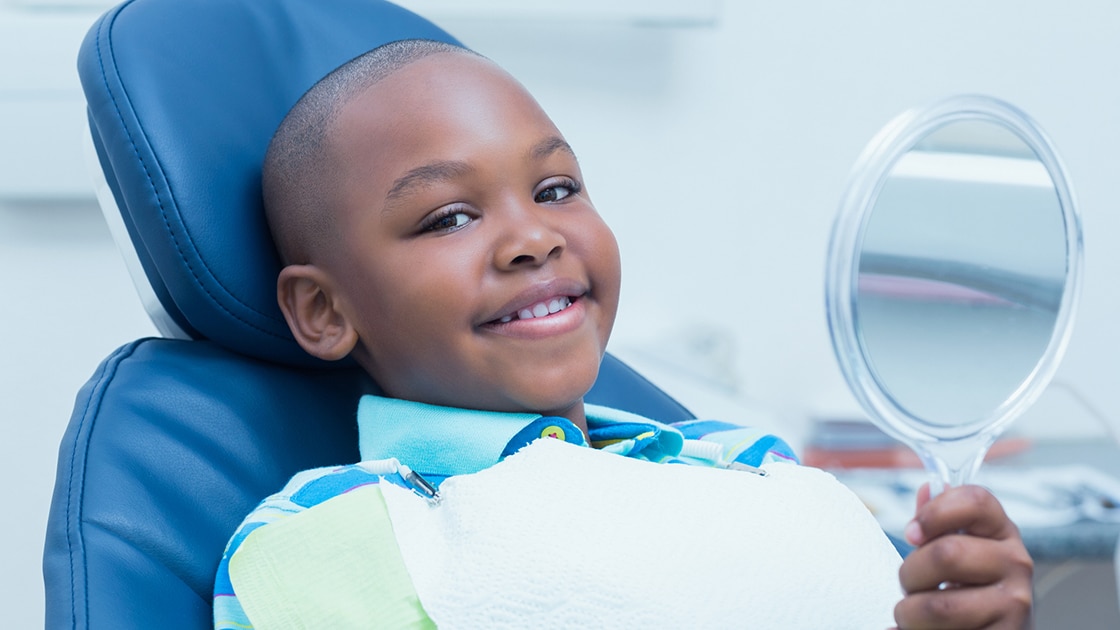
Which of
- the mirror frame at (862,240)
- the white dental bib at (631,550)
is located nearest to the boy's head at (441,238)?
the white dental bib at (631,550)

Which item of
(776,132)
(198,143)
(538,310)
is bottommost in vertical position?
(776,132)

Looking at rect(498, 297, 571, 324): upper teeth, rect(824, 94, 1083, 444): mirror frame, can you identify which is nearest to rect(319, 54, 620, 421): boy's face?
rect(498, 297, 571, 324): upper teeth

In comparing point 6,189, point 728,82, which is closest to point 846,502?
point 728,82

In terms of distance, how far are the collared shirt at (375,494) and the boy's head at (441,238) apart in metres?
0.04

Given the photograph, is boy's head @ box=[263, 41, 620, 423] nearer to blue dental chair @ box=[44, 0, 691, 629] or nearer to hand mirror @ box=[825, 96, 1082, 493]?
blue dental chair @ box=[44, 0, 691, 629]

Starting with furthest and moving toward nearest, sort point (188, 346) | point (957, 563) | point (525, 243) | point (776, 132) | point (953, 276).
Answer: point (776, 132), point (188, 346), point (525, 243), point (953, 276), point (957, 563)

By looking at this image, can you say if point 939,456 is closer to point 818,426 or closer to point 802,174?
→ point 818,426

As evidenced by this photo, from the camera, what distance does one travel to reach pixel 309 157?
0.96 meters

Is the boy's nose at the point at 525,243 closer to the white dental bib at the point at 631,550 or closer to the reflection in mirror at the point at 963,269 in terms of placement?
the white dental bib at the point at 631,550

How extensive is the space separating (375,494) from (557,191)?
0.35 meters

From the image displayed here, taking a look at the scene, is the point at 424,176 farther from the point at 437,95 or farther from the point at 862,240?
the point at 862,240

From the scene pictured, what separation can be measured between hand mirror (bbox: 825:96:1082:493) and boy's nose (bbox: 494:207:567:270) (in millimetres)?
310

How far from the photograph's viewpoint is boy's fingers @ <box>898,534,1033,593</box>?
563 mm

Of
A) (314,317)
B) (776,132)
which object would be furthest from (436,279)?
(776,132)
